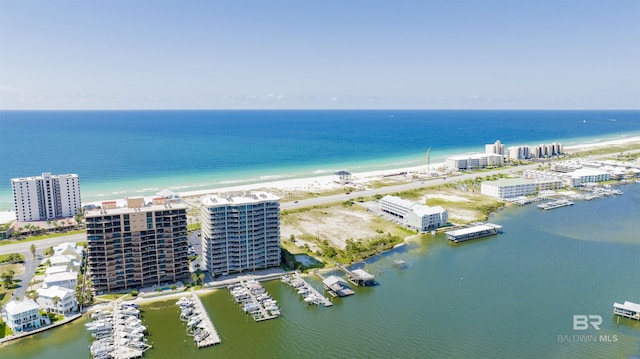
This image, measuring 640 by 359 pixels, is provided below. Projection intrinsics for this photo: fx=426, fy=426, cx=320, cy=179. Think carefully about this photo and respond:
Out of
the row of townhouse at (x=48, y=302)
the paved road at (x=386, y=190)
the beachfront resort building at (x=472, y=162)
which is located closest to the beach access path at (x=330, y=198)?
the paved road at (x=386, y=190)

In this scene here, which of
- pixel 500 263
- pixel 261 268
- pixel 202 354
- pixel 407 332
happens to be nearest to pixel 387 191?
pixel 500 263

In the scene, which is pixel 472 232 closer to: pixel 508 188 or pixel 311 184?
pixel 508 188

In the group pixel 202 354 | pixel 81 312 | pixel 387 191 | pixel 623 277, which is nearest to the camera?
pixel 202 354

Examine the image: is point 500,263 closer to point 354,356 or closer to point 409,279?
point 409,279

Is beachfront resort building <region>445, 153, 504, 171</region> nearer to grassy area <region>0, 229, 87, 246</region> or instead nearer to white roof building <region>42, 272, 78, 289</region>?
grassy area <region>0, 229, 87, 246</region>

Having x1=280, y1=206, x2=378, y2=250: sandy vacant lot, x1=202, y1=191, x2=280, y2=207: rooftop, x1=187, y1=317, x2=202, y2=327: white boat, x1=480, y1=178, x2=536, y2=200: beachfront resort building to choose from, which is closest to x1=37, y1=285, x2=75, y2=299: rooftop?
x1=187, y1=317, x2=202, y2=327: white boat
